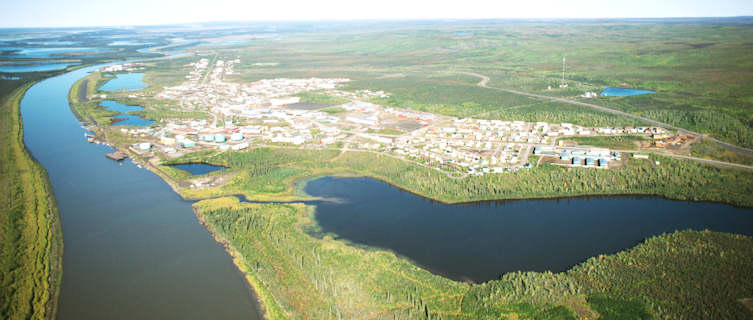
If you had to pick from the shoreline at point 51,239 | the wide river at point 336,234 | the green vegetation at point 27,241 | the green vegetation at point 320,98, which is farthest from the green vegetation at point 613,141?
the green vegetation at point 27,241

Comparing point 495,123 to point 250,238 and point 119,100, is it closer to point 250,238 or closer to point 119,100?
point 250,238

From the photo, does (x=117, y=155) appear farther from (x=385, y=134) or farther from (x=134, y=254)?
(x=385, y=134)

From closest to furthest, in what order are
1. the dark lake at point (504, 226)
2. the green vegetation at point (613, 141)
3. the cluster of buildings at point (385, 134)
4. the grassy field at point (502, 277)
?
the grassy field at point (502, 277), the dark lake at point (504, 226), the cluster of buildings at point (385, 134), the green vegetation at point (613, 141)

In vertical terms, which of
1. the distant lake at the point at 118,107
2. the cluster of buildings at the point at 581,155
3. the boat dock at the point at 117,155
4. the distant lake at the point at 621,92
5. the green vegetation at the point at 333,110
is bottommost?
the cluster of buildings at the point at 581,155

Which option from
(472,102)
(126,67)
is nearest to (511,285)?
(472,102)

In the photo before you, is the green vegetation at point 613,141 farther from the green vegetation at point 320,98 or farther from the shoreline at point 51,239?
the shoreline at point 51,239

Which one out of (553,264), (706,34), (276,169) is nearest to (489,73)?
(276,169)
